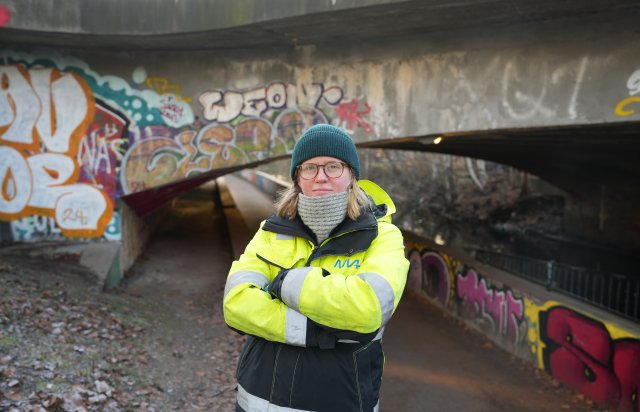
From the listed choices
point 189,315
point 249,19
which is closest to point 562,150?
point 249,19

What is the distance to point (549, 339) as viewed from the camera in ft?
23.0

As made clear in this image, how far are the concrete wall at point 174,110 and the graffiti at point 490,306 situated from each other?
10.0ft

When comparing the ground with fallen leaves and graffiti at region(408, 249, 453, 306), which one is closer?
the ground with fallen leaves

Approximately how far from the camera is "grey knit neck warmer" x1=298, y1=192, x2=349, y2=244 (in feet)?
6.87

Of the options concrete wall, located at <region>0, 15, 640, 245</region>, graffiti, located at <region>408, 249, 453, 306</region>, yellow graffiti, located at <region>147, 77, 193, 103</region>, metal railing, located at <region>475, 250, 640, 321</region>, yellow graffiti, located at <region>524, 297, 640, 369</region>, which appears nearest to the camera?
yellow graffiti, located at <region>524, 297, 640, 369</region>

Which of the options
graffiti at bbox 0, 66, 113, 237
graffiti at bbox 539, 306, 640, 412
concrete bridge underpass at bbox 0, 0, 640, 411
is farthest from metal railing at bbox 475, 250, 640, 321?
graffiti at bbox 0, 66, 113, 237

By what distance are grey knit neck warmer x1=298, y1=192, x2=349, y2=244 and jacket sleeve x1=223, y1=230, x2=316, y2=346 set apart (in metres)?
0.34

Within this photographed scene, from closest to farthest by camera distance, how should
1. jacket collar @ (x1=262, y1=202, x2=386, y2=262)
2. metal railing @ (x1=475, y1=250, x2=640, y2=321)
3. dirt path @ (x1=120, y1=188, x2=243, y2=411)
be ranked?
jacket collar @ (x1=262, y1=202, x2=386, y2=262)
dirt path @ (x1=120, y1=188, x2=243, y2=411)
metal railing @ (x1=475, y1=250, x2=640, y2=321)

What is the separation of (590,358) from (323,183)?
19.7 ft

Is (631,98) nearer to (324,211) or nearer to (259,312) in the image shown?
(324,211)

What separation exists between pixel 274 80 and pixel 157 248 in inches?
244

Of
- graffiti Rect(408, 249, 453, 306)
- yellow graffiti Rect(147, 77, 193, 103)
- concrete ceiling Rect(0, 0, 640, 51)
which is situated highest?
concrete ceiling Rect(0, 0, 640, 51)

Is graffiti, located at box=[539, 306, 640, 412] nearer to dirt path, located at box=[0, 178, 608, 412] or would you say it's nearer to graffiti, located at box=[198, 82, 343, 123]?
dirt path, located at box=[0, 178, 608, 412]

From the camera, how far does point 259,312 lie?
6.35ft
